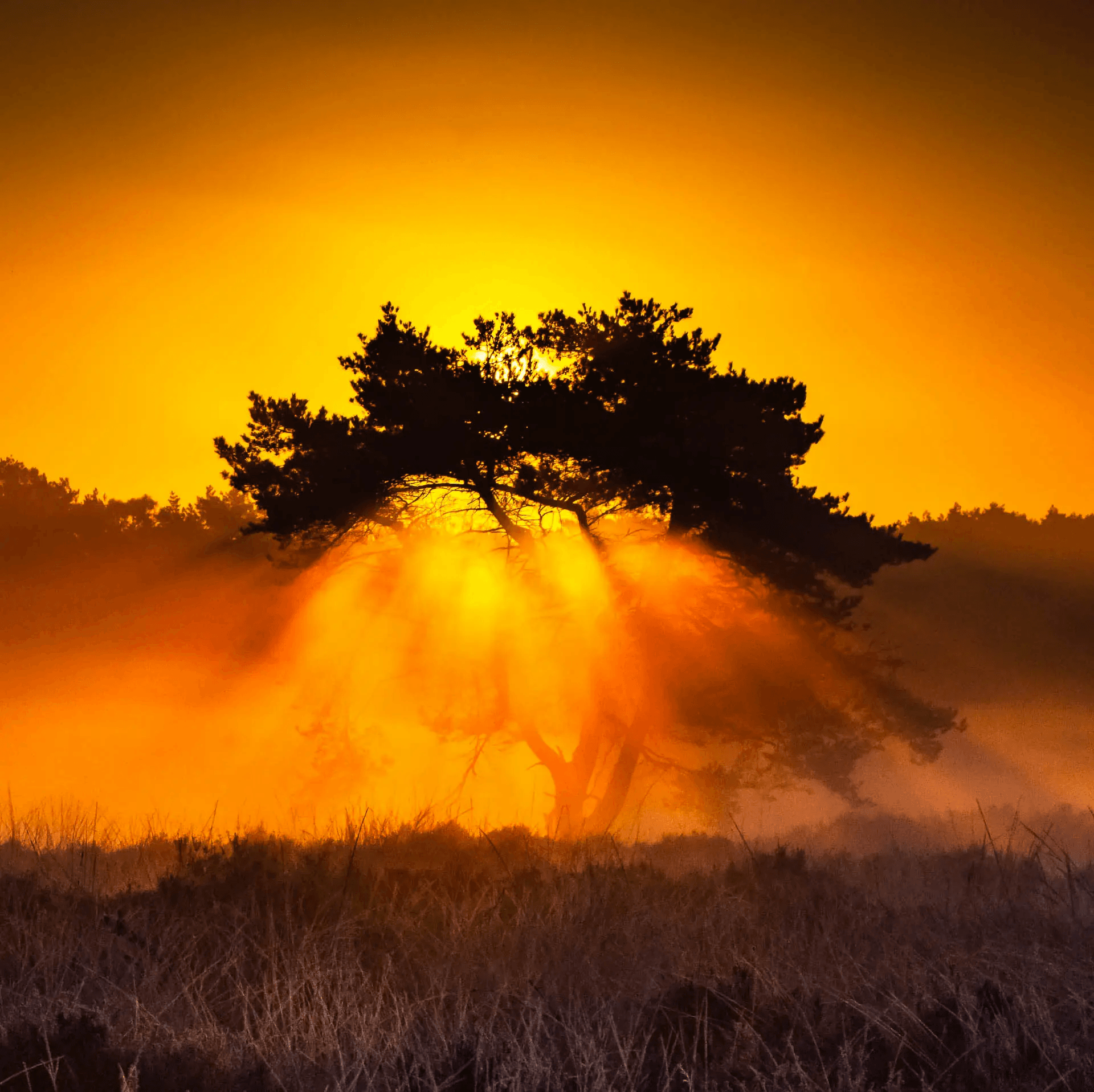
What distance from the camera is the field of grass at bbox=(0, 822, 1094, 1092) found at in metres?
4.29

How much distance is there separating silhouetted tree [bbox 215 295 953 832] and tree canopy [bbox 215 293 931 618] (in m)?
0.03

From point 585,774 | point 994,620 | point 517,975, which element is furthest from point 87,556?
point 994,620

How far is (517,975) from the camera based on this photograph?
5688mm

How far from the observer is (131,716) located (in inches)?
1411

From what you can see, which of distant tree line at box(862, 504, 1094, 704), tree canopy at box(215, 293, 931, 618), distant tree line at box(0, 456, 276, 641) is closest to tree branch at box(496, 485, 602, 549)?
tree canopy at box(215, 293, 931, 618)

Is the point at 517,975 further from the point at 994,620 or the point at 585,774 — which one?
the point at 994,620

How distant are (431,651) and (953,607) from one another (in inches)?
1676

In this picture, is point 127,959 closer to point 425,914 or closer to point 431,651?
point 425,914

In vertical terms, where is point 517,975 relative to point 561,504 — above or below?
below

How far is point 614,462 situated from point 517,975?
11.6 metres

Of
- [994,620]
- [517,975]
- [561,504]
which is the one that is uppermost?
[561,504]

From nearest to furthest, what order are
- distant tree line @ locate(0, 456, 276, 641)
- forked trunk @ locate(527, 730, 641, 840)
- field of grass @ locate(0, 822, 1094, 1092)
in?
field of grass @ locate(0, 822, 1094, 1092) < forked trunk @ locate(527, 730, 641, 840) < distant tree line @ locate(0, 456, 276, 641)

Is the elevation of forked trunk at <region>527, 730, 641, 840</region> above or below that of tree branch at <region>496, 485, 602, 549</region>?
below

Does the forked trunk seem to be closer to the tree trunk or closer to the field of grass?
the tree trunk
